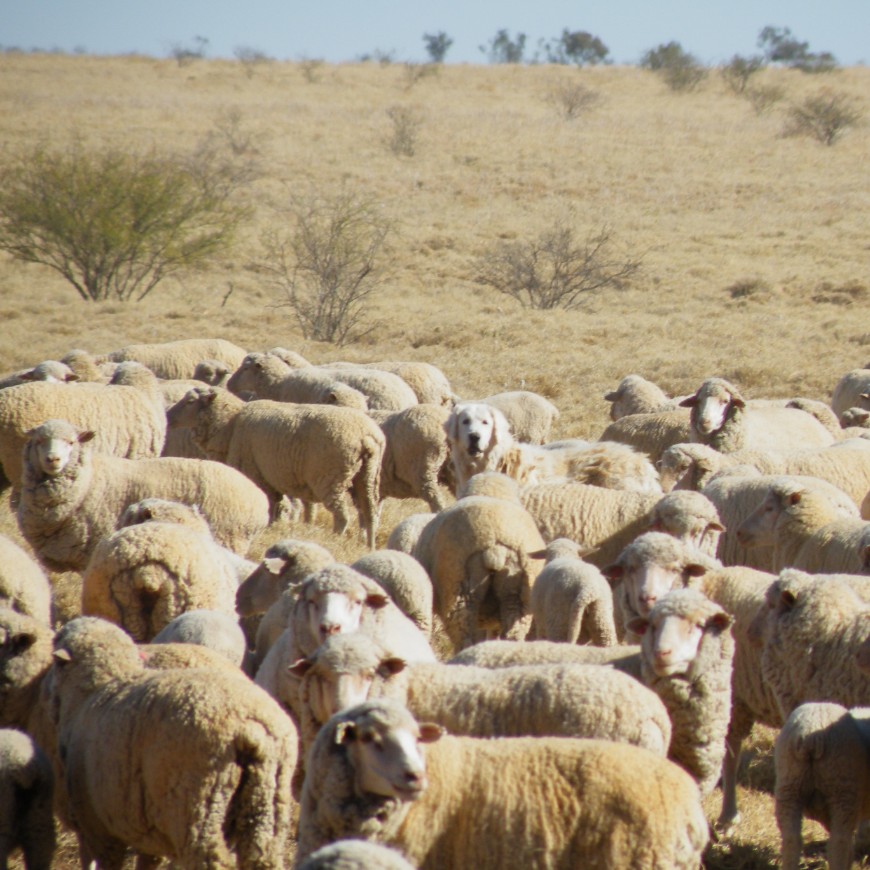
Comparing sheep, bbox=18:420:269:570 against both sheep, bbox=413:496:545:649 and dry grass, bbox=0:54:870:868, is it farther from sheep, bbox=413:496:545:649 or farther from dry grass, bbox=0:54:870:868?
sheep, bbox=413:496:545:649

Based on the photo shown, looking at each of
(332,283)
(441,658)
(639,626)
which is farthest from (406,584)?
(332,283)

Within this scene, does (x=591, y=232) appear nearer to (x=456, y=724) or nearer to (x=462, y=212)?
(x=462, y=212)

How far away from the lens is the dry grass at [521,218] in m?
18.9

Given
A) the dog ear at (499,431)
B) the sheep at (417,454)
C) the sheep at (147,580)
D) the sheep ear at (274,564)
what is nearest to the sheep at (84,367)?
the sheep at (417,454)

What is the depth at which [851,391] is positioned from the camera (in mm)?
15570

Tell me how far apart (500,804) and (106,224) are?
2397 centimetres

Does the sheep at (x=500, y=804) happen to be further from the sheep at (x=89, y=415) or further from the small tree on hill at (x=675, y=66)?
the small tree on hill at (x=675, y=66)

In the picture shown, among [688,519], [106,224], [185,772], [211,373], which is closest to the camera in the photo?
[185,772]

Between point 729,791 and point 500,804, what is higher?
point 500,804

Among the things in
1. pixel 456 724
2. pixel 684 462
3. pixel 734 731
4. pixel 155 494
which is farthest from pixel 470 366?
pixel 456 724

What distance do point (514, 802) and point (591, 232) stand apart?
1119 inches

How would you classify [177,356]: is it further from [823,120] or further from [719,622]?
[823,120]

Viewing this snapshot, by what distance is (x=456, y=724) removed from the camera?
4762 millimetres

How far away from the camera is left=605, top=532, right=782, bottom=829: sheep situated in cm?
614
